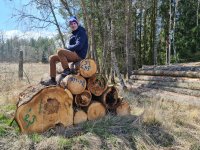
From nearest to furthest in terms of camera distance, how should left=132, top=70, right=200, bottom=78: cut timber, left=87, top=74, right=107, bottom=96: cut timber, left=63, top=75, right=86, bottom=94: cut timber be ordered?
left=63, top=75, right=86, bottom=94: cut timber → left=87, top=74, right=107, bottom=96: cut timber → left=132, top=70, right=200, bottom=78: cut timber

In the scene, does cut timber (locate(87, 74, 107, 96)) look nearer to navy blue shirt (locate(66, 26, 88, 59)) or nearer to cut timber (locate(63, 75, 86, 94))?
cut timber (locate(63, 75, 86, 94))

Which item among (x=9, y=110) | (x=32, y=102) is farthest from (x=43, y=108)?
(x=9, y=110)

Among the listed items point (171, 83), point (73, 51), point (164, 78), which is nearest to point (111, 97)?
point (73, 51)

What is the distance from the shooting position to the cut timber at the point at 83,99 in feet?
22.1

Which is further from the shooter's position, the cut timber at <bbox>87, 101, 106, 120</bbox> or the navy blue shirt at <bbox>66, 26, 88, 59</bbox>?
the navy blue shirt at <bbox>66, 26, 88, 59</bbox>

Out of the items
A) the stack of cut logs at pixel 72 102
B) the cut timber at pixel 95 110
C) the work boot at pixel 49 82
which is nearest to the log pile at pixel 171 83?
the stack of cut logs at pixel 72 102

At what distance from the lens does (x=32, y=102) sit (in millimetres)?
6176

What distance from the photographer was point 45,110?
20.6 ft

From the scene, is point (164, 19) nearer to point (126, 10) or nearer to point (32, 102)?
point (126, 10)

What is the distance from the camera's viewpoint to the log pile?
34.2 ft

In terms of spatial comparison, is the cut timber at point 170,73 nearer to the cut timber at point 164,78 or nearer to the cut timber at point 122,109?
the cut timber at point 164,78

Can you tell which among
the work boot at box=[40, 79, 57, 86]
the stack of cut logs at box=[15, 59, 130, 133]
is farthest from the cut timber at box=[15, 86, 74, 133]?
the work boot at box=[40, 79, 57, 86]

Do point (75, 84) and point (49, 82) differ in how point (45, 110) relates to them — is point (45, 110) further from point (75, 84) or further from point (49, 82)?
point (49, 82)

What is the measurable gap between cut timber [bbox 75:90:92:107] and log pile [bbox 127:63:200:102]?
407 centimetres
